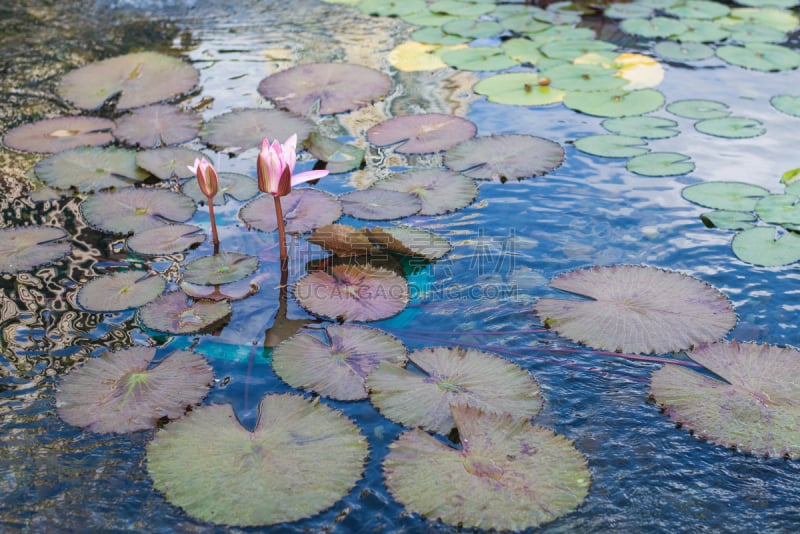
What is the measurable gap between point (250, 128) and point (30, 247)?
4.32ft

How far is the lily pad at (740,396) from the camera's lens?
2.21 meters

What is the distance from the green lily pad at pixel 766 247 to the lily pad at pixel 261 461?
1.80 metres

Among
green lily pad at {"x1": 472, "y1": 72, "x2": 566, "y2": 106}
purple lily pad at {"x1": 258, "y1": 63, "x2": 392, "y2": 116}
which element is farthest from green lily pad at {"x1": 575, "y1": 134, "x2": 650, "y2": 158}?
purple lily pad at {"x1": 258, "y1": 63, "x2": 392, "y2": 116}

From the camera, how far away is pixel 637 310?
271 cm

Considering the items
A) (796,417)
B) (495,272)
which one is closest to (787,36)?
(495,272)

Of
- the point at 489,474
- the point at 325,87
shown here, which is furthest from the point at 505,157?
the point at 489,474

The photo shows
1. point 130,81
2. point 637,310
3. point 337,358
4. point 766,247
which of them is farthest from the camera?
point 130,81

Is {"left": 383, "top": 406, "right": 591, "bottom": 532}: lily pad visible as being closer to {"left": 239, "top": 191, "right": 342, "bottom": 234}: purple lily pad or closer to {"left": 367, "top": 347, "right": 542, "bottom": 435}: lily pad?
{"left": 367, "top": 347, "right": 542, "bottom": 435}: lily pad

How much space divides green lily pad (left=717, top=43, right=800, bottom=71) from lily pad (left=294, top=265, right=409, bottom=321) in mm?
3218

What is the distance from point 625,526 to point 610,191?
1.94 metres

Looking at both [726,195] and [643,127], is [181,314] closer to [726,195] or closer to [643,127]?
[726,195]

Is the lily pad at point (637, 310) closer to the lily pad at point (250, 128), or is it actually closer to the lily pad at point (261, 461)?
the lily pad at point (261, 461)

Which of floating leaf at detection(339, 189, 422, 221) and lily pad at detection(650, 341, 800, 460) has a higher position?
floating leaf at detection(339, 189, 422, 221)

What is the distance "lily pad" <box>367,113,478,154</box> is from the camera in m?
3.94
